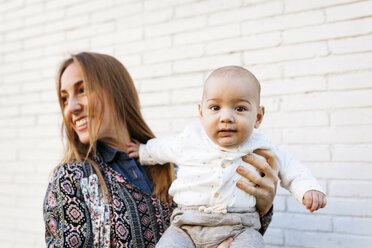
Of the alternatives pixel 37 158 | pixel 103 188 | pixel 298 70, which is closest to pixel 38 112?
pixel 37 158

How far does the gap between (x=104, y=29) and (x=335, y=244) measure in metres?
2.34

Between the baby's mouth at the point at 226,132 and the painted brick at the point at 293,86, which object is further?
the painted brick at the point at 293,86

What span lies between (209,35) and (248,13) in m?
0.31

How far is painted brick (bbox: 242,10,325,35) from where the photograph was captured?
247 cm

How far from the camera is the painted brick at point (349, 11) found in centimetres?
233

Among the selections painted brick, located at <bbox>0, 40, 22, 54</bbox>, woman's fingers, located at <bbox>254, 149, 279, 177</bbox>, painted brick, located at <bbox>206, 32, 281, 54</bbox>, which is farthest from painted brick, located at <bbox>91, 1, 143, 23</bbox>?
woman's fingers, located at <bbox>254, 149, 279, 177</bbox>

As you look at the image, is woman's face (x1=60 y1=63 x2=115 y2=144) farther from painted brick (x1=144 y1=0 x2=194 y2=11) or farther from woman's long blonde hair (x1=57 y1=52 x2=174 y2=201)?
painted brick (x1=144 y1=0 x2=194 y2=11)

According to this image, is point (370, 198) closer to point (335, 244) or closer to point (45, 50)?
point (335, 244)

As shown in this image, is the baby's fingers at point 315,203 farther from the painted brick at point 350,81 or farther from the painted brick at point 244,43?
the painted brick at point 244,43

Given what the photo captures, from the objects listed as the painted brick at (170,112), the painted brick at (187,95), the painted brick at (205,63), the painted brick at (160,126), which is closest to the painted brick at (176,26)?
the painted brick at (205,63)

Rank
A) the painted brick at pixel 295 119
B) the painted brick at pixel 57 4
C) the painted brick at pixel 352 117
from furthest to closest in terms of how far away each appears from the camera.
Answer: the painted brick at pixel 57 4, the painted brick at pixel 295 119, the painted brick at pixel 352 117

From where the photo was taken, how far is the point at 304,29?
249 centimetres

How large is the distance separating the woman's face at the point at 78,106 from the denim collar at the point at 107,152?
5 centimetres

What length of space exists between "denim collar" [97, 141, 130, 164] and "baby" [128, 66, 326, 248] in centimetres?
47
